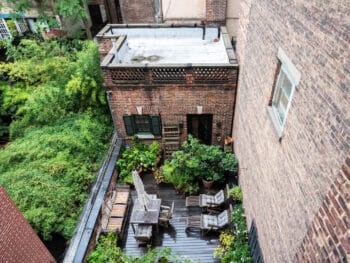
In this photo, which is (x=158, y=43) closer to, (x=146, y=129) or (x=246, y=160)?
(x=146, y=129)

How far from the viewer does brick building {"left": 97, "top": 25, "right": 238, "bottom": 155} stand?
7.98 meters

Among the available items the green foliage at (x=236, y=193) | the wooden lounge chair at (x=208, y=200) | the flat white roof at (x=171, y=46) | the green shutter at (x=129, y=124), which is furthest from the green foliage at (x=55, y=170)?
the green foliage at (x=236, y=193)

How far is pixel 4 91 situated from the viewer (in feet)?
43.5

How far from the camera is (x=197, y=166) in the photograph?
806cm

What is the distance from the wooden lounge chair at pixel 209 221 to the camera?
696 centimetres

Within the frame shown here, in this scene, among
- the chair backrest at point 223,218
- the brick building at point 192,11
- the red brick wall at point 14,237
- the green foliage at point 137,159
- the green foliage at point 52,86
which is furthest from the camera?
the brick building at point 192,11

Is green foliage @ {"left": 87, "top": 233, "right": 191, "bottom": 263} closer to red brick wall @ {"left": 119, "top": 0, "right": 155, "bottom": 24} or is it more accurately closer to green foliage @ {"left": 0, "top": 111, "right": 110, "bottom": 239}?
green foliage @ {"left": 0, "top": 111, "right": 110, "bottom": 239}

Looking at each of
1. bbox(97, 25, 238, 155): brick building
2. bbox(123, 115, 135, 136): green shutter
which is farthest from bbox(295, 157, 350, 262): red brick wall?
bbox(123, 115, 135, 136): green shutter

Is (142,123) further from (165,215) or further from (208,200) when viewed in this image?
(208,200)

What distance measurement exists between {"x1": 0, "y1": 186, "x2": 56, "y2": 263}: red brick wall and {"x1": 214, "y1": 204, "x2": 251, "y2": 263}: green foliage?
4403mm

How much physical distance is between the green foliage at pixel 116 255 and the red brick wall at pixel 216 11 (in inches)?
385

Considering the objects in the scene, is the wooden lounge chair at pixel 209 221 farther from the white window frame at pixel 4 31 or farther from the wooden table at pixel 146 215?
the white window frame at pixel 4 31

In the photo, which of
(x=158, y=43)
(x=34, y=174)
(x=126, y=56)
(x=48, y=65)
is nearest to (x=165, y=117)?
(x=126, y=56)

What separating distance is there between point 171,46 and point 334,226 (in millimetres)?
9485
